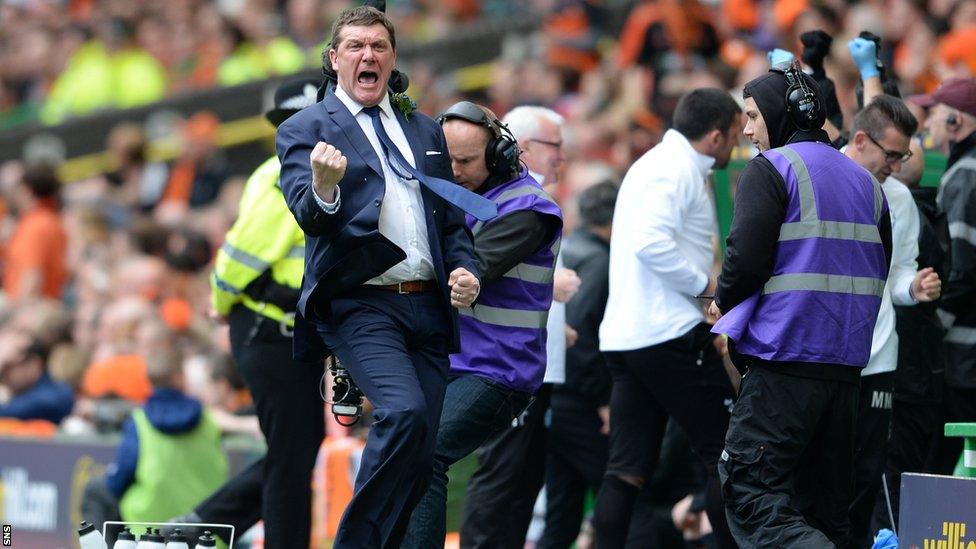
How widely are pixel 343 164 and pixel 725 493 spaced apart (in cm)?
190

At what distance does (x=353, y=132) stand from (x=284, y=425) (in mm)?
1970

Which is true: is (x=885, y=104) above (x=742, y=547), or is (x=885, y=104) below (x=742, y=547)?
above

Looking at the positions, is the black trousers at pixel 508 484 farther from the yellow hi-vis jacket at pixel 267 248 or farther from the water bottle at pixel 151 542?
the water bottle at pixel 151 542

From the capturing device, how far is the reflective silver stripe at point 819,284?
22.1 feet

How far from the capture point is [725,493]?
684cm

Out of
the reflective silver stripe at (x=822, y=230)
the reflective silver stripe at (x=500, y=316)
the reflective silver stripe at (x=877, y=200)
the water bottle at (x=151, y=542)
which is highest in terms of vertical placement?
the reflective silver stripe at (x=877, y=200)

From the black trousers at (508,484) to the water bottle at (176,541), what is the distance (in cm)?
168

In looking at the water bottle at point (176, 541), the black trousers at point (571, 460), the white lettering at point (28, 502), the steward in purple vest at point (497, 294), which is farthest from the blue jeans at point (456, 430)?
the white lettering at point (28, 502)

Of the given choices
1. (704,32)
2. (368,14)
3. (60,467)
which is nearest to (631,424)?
(368,14)

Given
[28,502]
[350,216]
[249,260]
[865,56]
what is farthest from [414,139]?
[28,502]

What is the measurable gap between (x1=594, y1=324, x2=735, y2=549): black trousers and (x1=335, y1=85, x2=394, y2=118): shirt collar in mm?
1856

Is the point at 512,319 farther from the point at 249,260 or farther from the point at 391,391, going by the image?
the point at 249,260

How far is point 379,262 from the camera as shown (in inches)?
263

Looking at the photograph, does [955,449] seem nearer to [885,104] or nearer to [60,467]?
[885,104]
